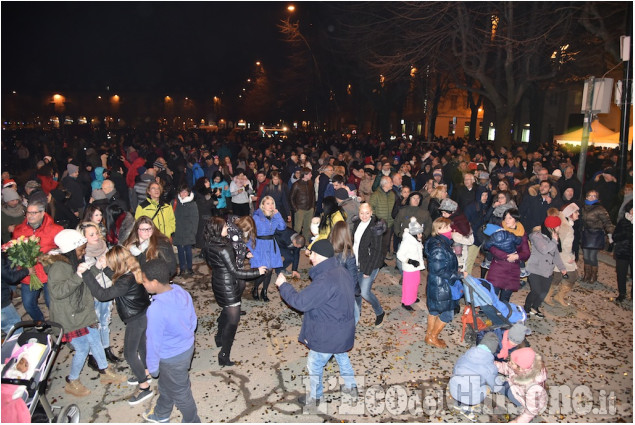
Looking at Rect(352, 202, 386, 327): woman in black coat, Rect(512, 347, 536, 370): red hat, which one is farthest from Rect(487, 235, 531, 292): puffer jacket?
Rect(512, 347, 536, 370): red hat

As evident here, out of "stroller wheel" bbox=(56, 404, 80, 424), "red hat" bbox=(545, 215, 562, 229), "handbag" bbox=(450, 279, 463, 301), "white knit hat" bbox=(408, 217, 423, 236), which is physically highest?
"red hat" bbox=(545, 215, 562, 229)

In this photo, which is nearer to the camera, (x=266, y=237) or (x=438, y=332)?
(x=438, y=332)

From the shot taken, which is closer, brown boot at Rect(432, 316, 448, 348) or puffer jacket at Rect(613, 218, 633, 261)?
brown boot at Rect(432, 316, 448, 348)

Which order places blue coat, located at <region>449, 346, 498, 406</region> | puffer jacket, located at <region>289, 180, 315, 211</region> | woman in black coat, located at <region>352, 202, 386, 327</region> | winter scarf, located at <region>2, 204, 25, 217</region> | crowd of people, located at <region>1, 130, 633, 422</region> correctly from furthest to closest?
puffer jacket, located at <region>289, 180, 315, 211</region>, winter scarf, located at <region>2, 204, 25, 217</region>, woman in black coat, located at <region>352, 202, 386, 327</region>, blue coat, located at <region>449, 346, 498, 406</region>, crowd of people, located at <region>1, 130, 633, 422</region>

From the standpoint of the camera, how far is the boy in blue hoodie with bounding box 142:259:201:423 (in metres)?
3.80

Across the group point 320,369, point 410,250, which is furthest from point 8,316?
point 410,250

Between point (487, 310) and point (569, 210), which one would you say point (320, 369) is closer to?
point (487, 310)

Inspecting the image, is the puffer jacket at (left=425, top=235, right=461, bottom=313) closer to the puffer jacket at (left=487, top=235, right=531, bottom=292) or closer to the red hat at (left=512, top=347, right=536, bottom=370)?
the puffer jacket at (left=487, top=235, right=531, bottom=292)

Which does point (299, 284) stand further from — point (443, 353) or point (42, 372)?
point (42, 372)

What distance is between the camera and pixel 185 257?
8266 mm

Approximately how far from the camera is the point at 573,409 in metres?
4.69

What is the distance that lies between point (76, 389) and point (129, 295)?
1312mm

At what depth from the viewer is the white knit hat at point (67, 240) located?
472cm

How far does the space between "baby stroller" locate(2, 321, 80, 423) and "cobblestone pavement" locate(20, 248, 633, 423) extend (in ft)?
1.63
